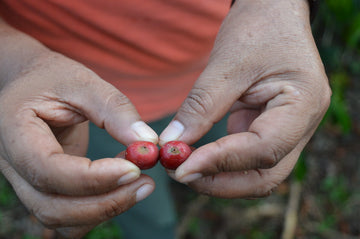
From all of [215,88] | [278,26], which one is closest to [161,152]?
[215,88]

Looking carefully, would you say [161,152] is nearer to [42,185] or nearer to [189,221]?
[42,185]

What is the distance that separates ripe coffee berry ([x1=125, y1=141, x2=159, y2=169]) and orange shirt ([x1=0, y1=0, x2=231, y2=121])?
0.94 m

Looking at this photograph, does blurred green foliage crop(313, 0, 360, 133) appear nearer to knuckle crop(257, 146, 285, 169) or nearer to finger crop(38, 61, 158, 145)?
knuckle crop(257, 146, 285, 169)

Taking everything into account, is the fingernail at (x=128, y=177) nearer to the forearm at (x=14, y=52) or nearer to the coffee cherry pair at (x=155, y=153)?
the coffee cherry pair at (x=155, y=153)

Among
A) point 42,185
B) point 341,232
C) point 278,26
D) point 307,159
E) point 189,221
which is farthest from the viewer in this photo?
point 307,159

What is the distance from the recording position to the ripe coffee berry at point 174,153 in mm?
1739

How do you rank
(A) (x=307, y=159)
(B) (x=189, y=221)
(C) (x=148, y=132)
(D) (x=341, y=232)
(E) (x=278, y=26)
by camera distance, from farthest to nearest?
(A) (x=307, y=159) → (B) (x=189, y=221) → (D) (x=341, y=232) → (E) (x=278, y=26) → (C) (x=148, y=132)

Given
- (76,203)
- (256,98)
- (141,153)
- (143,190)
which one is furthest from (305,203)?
(76,203)

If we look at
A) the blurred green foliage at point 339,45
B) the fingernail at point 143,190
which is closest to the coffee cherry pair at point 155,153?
the fingernail at point 143,190

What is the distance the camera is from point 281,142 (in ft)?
5.41

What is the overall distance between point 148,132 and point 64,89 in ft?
1.64

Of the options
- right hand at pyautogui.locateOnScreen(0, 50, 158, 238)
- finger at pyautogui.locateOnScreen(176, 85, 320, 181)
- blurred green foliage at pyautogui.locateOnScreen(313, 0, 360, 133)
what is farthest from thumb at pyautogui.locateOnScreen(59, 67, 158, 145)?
blurred green foliage at pyautogui.locateOnScreen(313, 0, 360, 133)

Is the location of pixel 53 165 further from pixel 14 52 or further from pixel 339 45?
pixel 339 45

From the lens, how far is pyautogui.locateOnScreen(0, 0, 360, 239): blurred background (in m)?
3.79
